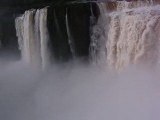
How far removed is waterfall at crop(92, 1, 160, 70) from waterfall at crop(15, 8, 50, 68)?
7.69 ft

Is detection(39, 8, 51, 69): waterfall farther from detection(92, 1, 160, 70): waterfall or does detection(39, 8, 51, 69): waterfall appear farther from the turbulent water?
detection(92, 1, 160, 70): waterfall

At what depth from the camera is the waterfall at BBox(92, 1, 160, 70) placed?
358 inches

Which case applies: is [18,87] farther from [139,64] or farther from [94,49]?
[139,64]

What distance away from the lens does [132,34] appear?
380 inches

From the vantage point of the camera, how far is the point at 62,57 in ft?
41.1

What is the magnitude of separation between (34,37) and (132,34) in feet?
15.5

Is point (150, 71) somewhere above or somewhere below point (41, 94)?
above

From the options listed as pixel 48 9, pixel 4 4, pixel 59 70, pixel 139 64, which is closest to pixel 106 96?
pixel 139 64

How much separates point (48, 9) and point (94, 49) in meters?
2.09

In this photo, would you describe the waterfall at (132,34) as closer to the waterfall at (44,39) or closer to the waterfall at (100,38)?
the waterfall at (100,38)

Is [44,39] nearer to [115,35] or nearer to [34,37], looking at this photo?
[34,37]

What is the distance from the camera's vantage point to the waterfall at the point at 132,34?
29.8ft

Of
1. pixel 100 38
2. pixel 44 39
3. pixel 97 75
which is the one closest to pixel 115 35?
pixel 100 38

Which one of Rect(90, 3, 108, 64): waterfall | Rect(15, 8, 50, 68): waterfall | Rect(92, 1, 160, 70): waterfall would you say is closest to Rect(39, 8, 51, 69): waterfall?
Rect(15, 8, 50, 68): waterfall
